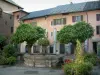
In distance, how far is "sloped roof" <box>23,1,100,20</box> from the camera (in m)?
40.2

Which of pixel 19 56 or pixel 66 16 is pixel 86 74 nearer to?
pixel 19 56

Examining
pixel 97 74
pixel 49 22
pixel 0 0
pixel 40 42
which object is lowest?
pixel 97 74

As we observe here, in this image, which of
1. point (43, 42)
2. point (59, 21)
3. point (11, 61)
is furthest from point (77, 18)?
point (11, 61)

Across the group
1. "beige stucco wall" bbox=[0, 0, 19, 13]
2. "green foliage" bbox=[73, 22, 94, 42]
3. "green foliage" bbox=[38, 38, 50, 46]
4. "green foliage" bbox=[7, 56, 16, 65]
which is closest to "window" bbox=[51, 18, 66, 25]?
"green foliage" bbox=[38, 38, 50, 46]

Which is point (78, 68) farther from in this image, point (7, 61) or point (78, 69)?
point (7, 61)

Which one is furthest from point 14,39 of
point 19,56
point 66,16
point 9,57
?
point 66,16

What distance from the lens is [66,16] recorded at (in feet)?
139

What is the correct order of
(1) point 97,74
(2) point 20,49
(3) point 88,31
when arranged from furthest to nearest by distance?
(2) point 20,49 < (3) point 88,31 < (1) point 97,74

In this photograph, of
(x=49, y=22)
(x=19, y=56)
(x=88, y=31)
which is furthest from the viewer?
(x=49, y=22)

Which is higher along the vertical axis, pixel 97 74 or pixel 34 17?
pixel 34 17

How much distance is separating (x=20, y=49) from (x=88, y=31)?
1993cm

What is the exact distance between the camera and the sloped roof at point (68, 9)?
40228 millimetres

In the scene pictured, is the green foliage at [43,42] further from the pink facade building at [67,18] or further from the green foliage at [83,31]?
the green foliage at [83,31]

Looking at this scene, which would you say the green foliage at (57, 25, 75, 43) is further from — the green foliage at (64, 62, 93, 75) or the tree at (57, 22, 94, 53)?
the green foliage at (64, 62, 93, 75)
